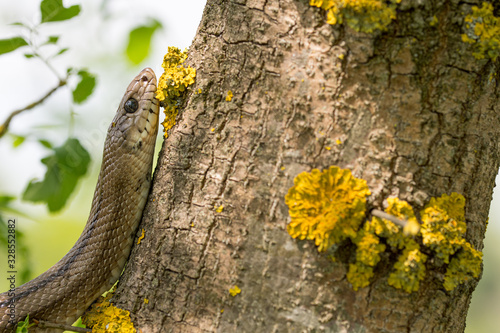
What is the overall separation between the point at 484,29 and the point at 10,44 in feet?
6.07

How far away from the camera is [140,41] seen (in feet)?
7.06

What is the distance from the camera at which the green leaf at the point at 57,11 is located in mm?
1697

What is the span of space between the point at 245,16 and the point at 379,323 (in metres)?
1.27

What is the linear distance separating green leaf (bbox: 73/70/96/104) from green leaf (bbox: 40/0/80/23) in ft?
0.94

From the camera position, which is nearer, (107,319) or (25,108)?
(107,319)

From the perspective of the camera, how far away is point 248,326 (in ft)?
4.89

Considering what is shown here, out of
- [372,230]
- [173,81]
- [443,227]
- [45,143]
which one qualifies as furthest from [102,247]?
[443,227]

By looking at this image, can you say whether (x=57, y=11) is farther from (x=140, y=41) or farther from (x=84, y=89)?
(x=140, y=41)

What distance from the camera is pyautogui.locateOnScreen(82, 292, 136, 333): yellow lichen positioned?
1.74 metres

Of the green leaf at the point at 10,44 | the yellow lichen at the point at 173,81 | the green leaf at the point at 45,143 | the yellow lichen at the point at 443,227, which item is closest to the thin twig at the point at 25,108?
the green leaf at the point at 45,143

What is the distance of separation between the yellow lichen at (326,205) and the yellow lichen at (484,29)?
64 centimetres

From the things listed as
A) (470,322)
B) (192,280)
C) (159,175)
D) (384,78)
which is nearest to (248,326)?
Result: (192,280)

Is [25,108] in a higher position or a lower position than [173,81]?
lower

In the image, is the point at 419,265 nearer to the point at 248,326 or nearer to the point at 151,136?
the point at 248,326
